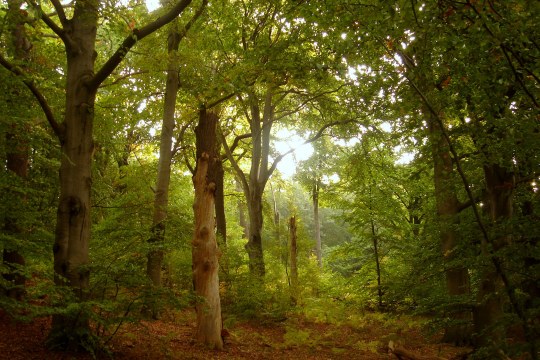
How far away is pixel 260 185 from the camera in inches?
587

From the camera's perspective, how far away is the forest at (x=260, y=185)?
418 centimetres

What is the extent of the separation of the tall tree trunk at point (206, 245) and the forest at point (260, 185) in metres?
0.03

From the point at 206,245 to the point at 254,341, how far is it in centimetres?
287

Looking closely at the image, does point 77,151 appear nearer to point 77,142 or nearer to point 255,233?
point 77,142

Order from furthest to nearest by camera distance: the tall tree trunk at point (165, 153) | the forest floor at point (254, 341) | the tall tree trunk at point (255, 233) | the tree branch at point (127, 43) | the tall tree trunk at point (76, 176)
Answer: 1. the tall tree trunk at point (255, 233)
2. the tall tree trunk at point (165, 153)
3. the tree branch at point (127, 43)
4. the forest floor at point (254, 341)
5. the tall tree trunk at point (76, 176)

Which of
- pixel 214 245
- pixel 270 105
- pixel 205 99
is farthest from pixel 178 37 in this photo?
pixel 214 245

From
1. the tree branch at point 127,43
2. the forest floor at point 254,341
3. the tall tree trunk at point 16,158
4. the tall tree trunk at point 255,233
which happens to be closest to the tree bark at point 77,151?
the tree branch at point 127,43

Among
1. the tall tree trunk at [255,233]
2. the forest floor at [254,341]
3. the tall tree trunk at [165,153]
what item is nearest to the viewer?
the forest floor at [254,341]

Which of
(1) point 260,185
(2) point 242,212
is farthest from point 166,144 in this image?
(2) point 242,212

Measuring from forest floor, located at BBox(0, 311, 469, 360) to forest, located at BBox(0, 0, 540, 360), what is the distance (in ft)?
0.23

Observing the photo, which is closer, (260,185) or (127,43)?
(127,43)

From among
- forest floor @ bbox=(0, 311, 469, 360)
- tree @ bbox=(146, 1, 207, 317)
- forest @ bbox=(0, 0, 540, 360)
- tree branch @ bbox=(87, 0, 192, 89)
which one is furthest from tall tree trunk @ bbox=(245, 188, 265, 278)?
tree branch @ bbox=(87, 0, 192, 89)

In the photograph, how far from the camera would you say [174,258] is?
42.3ft

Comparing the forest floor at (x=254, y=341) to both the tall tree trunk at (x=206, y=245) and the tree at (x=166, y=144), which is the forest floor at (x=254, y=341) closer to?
the tall tree trunk at (x=206, y=245)
